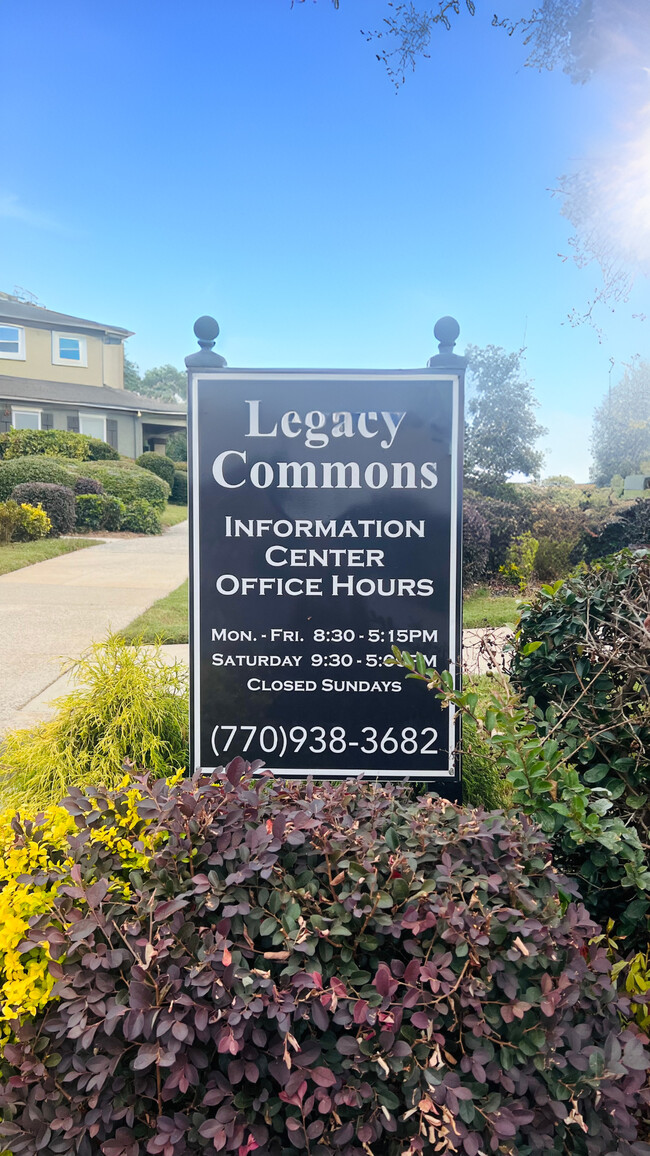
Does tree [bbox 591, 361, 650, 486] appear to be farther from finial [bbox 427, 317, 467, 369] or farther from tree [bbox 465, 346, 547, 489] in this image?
finial [bbox 427, 317, 467, 369]

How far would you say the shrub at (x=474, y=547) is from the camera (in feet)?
33.8

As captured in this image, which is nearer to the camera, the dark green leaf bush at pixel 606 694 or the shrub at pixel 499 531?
the dark green leaf bush at pixel 606 694

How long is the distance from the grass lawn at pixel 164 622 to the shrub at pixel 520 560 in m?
5.02

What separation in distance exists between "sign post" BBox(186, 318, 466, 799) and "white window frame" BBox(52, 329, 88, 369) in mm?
29316

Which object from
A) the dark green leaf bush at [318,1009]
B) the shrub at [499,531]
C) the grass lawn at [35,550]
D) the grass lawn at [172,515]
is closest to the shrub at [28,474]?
the grass lawn at [35,550]

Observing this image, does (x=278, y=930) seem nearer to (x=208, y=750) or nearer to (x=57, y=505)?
(x=208, y=750)

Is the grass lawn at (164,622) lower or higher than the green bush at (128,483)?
lower

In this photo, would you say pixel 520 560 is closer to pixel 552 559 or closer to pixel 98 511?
pixel 552 559

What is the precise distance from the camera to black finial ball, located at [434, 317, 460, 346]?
8.86 ft

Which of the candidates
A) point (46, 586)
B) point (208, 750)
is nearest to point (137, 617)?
point (46, 586)

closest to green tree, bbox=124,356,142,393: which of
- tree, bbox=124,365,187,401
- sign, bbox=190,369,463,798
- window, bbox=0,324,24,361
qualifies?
tree, bbox=124,365,187,401

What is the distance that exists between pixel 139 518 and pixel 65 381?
1502cm

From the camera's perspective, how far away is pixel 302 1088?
4.08 feet

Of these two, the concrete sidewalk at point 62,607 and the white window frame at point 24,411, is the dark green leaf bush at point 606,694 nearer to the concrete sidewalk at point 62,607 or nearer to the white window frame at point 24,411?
the concrete sidewalk at point 62,607
